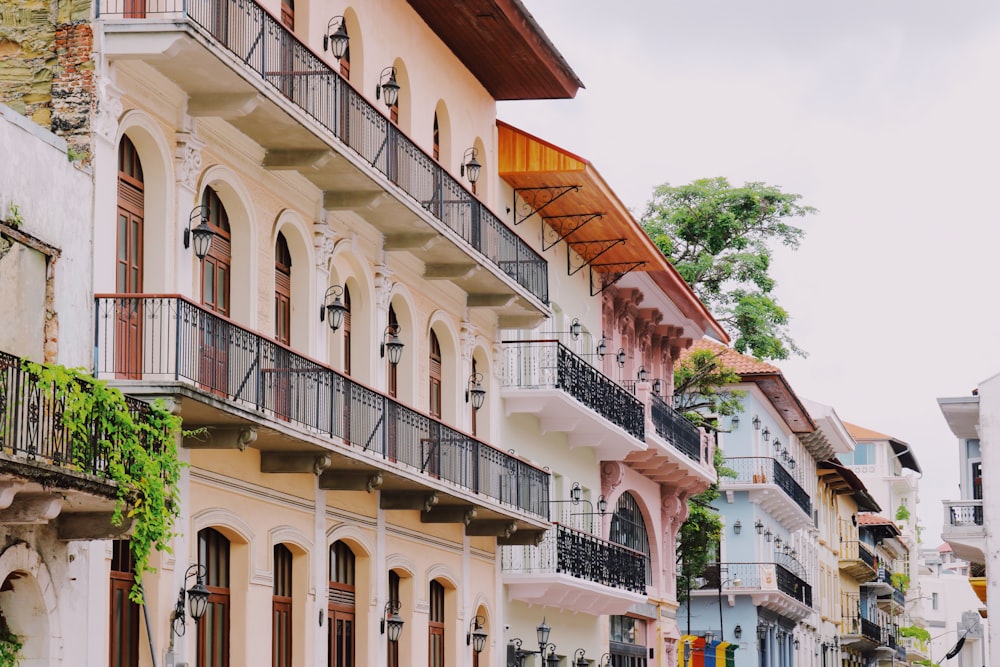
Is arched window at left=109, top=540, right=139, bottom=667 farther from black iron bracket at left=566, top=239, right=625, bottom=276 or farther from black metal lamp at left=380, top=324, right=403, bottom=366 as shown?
black iron bracket at left=566, top=239, right=625, bottom=276

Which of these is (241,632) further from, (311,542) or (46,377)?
(46,377)

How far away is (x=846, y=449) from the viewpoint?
7481cm

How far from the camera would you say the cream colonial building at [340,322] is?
56.5 feet

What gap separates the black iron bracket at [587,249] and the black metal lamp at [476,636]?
8.52m

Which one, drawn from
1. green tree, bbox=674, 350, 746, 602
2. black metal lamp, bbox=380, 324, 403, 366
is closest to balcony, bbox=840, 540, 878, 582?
green tree, bbox=674, 350, 746, 602

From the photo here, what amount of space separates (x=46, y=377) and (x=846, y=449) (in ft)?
206

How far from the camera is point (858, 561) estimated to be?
7788cm

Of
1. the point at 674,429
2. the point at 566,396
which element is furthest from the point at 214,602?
the point at 674,429

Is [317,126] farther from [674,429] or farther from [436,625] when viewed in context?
[674,429]

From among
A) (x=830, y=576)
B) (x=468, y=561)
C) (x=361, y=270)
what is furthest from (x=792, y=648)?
(x=361, y=270)

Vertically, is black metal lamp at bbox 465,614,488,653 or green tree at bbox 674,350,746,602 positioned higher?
green tree at bbox 674,350,746,602

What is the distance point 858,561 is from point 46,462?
66.7 m

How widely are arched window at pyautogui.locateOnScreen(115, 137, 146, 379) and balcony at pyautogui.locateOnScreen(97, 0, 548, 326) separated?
864 millimetres

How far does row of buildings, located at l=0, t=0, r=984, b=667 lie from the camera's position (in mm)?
16578
